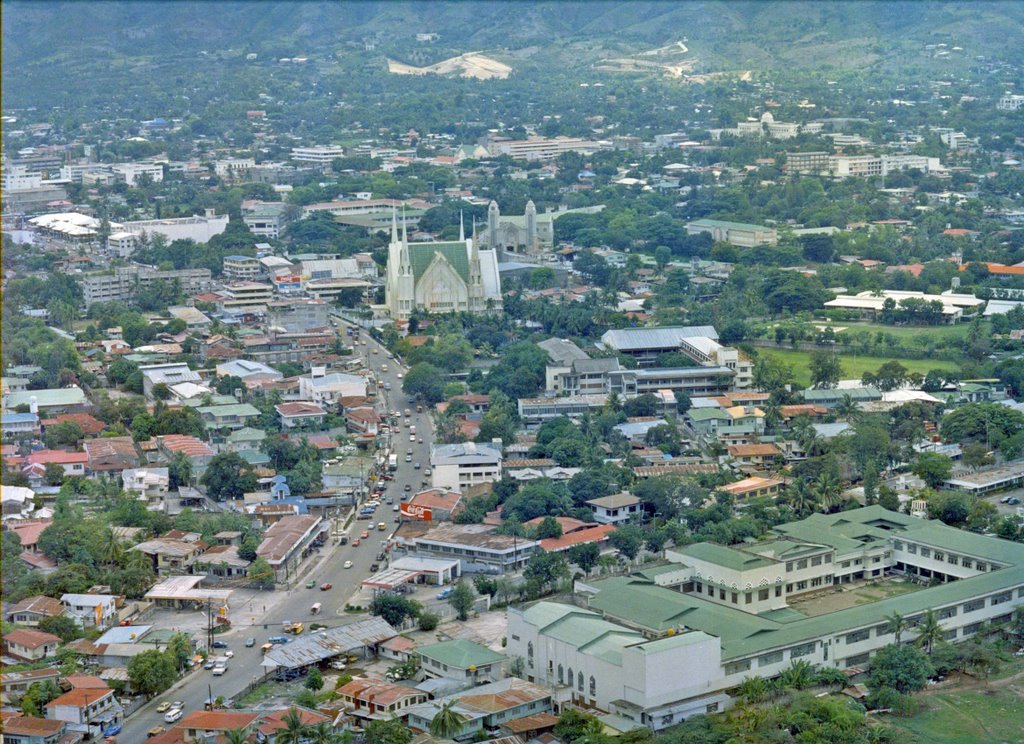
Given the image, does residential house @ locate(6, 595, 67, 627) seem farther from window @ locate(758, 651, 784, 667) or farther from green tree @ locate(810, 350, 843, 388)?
green tree @ locate(810, 350, 843, 388)

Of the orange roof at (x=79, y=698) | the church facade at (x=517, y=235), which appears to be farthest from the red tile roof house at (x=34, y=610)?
the church facade at (x=517, y=235)

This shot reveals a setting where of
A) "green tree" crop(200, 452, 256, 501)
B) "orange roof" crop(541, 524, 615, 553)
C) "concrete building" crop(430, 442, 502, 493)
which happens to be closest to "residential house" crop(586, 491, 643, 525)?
"orange roof" crop(541, 524, 615, 553)

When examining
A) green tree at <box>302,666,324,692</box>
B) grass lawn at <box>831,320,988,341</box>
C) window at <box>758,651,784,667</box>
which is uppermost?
grass lawn at <box>831,320,988,341</box>

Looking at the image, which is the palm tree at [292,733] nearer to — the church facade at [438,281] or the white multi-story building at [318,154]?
the church facade at [438,281]

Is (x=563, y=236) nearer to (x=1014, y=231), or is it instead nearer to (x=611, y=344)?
(x=1014, y=231)

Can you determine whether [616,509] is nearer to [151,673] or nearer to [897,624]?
[897,624]

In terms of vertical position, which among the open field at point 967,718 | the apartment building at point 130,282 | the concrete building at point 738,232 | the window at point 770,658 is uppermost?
the concrete building at point 738,232

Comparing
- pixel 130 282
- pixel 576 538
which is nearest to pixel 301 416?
pixel 576 538

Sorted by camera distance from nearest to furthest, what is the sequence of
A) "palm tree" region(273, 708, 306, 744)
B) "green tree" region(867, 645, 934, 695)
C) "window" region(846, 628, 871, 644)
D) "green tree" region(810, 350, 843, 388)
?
"palm tree" region(273, 708, 306, 744), "green tree" region(867, 645, 934, 695), "window" region(846, 628, 871, 644), "green tree" region(810, 350, 843, 388)
